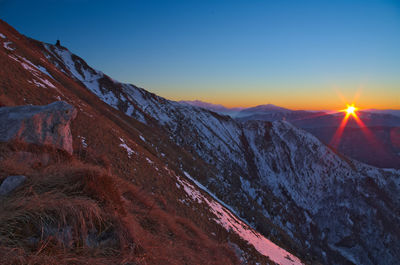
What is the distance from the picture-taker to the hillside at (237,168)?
18.7m

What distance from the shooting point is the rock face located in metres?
8.03

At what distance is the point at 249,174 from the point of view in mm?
58438

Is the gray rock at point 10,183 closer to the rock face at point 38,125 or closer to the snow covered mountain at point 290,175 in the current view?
the rock face at point 38,125

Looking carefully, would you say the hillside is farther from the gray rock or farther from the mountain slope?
the gray rock

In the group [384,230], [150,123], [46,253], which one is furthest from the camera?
[384,230]

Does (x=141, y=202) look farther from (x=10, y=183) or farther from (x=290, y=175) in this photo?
(x=290, y=175)

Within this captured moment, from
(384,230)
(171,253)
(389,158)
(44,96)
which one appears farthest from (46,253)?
(389,158)

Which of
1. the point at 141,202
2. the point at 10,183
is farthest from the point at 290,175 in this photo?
the point at 10,183

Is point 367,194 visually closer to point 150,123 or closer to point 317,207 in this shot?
point 317,207

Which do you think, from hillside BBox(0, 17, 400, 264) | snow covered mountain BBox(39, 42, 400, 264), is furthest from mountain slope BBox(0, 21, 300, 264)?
snow covered mountain BBox(39, 42, 400, 264)

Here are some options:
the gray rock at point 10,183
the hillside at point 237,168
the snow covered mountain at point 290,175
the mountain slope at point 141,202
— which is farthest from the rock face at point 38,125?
the snow covered mountain at point 290,175

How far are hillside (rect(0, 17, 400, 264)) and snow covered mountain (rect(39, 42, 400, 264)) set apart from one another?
0.32 m

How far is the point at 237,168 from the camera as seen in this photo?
55.4 metres

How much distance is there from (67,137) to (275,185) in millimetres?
60839
